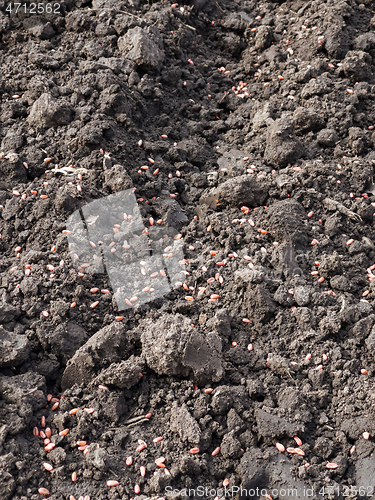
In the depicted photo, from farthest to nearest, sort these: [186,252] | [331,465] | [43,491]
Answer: [186,252]
[331,465]
[43,491]

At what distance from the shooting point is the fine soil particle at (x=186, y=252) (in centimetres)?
276

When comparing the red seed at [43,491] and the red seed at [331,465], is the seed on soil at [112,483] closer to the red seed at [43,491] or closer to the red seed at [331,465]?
the red seed at [43,491]

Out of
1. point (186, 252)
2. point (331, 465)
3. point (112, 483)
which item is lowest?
point (331, 465)

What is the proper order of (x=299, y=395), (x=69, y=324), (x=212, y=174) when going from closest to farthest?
(x=299, y=395), (x=69, y=324), (x=212, y=174)

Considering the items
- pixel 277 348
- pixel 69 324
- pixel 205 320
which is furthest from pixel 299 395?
pixel 69 324

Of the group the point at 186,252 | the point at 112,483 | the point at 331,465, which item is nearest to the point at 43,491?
the point at 112,483

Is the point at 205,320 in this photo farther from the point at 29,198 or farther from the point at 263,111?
the point at 263,111

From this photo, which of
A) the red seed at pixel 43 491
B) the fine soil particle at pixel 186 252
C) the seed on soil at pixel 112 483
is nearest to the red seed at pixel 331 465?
the fine soil particle at pixel 186 252

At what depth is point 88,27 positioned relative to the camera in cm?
496

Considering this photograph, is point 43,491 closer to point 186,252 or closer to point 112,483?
point 112,483

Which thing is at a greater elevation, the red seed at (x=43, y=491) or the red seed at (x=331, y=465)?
the red seed at (x=43, y=491)

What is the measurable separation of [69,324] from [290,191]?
84.1 inches

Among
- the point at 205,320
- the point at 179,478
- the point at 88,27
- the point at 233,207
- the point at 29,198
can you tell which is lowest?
the point at 179,478

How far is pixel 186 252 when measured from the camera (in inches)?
147
